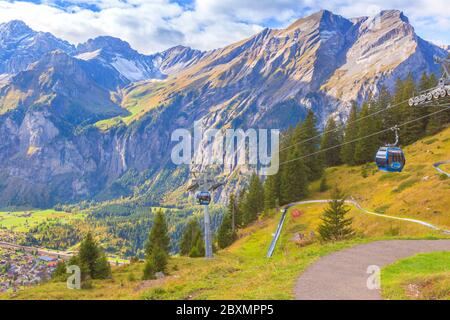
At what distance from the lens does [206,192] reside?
51.7 meters

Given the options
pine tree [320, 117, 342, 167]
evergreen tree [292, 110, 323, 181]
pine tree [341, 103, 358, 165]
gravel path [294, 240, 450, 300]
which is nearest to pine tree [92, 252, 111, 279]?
gravel path [294, 240, 450, 300]

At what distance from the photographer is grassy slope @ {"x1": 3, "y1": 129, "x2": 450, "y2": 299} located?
23188 mm

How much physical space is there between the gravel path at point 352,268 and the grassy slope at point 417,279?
925 mm

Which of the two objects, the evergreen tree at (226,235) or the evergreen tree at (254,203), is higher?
the evergreen tree at (254,203)

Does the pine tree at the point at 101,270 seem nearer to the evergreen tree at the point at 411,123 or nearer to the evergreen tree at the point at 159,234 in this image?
the evergreen tree at the point at 159,234

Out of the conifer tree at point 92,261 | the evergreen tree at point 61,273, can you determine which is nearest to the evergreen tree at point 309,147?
the conifer tree at point 92,261

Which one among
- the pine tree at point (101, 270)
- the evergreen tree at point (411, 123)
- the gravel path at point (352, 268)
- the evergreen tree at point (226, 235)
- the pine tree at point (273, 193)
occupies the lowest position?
the evergreen tree at point (226, 235)

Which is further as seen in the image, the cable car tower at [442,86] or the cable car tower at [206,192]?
the cable car tower at [206,192]

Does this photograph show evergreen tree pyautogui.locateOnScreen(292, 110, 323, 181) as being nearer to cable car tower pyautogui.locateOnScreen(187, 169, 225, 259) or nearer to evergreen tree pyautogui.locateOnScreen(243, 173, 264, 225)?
evergreen tree pyautogui.locateOnScreen(243, 173, 264, 225)

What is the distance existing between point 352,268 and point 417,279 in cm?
577

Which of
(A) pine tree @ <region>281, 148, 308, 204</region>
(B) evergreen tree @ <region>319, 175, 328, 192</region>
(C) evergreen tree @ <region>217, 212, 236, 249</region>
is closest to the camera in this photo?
(A) pine tree @ <region>281, 148, 308, 204</region>

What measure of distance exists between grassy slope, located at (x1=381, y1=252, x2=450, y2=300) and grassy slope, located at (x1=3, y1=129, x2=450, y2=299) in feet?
17.3

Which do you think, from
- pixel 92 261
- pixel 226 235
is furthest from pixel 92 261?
pixel 226 235

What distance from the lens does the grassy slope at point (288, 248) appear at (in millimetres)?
23188
